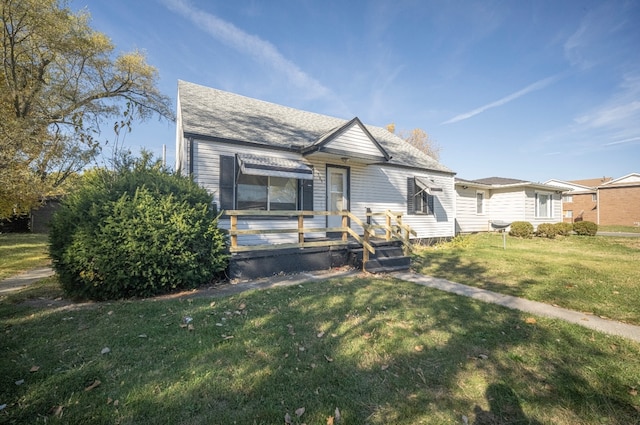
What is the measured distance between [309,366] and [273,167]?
6665 millimetres

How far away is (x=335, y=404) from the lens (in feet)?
7.47

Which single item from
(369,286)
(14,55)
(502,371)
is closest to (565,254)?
(369,286)

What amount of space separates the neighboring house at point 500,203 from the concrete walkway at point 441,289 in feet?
40.1

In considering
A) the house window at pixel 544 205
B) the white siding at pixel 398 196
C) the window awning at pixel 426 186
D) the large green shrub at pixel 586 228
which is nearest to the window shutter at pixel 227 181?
the white siding at pixel 398 196

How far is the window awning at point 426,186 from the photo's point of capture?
12.3 m

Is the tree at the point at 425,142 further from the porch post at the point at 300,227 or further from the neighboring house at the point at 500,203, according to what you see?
the porch post at the point at 300,227

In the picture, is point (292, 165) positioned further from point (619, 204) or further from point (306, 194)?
point (619, 204)

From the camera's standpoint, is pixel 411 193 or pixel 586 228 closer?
pixel 411 193

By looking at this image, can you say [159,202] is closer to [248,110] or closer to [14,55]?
[248,110]

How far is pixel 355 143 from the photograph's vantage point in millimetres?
9906

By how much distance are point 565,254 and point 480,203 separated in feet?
30.7

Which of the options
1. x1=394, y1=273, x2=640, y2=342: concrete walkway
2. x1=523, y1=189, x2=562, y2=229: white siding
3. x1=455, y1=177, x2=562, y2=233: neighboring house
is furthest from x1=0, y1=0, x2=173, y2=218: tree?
x1=523, y1=189, x2=562, y2=229: white siding

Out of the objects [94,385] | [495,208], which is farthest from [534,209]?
[94,385]

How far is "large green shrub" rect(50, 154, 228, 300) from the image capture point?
5.00 meters
